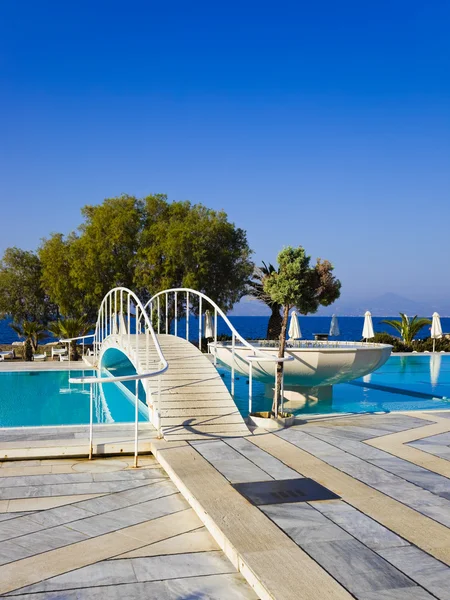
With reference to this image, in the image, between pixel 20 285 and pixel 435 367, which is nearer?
pixel 435 367

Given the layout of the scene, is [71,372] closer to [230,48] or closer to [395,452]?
[230,48]

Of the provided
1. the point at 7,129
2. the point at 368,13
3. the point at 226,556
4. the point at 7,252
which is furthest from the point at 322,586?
the point at 7,252

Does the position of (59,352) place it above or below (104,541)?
below

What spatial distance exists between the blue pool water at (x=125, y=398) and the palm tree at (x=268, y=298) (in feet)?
15.6

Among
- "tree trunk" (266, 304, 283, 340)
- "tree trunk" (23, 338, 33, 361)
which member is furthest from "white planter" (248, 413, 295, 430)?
"tree trunk" (23, 338, 33, 361)

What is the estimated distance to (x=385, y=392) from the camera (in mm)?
15281

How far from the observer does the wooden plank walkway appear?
8.32 metres

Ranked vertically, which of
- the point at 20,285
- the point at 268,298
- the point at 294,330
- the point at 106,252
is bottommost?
the point at 294,330

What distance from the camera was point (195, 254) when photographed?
81.5ft

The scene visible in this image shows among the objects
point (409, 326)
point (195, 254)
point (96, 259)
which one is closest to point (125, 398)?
point (195, 254)

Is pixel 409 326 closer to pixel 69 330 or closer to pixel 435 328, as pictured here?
pixel 435 328

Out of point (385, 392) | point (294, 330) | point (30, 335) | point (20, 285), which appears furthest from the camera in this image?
point (20, 285)

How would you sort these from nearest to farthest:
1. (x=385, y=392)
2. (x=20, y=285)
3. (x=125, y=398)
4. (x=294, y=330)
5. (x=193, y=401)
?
(x=193, y=401) < (x=125, y=398) < (x=385, y=392) < (x=294, y=330) < (x=20, y=285)

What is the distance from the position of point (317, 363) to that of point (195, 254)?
1374cm
